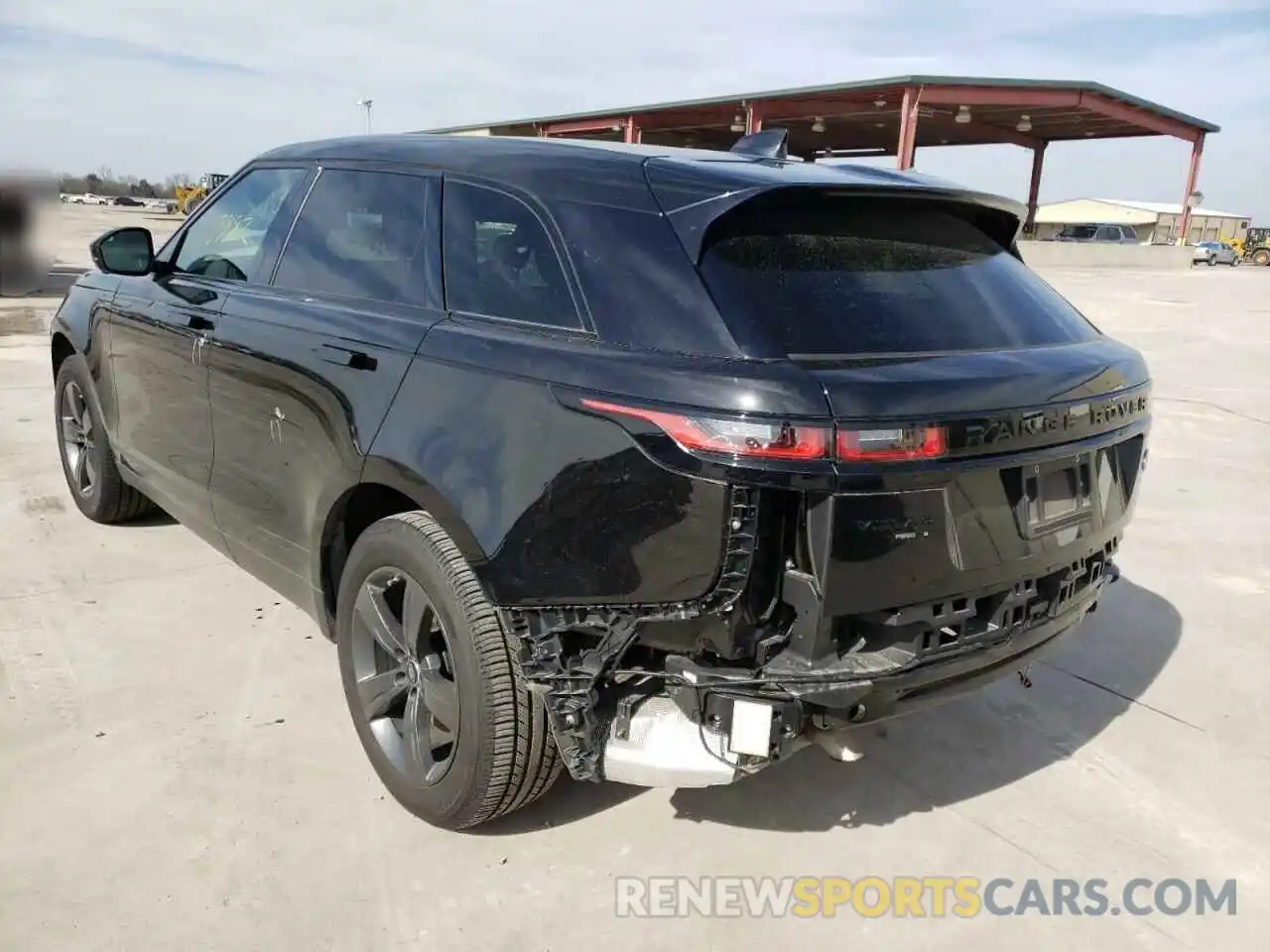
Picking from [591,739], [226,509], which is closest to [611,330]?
[591,739]

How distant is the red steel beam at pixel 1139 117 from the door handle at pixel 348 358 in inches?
1244

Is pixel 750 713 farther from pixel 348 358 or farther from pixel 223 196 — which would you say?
pixel 223 196

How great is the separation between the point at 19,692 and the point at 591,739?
7.20 ft

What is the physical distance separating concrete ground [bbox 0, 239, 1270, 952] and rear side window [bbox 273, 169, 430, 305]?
1.39 m

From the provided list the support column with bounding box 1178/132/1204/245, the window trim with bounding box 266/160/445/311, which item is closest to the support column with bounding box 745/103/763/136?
the support column with bounding box 1178/132/1204/245

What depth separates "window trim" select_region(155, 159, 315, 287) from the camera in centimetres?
332

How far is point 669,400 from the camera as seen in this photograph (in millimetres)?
2027

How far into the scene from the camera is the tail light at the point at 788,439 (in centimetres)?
195

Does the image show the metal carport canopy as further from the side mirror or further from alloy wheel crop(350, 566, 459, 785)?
alloy wheel crop(350, 566, 459, 785)

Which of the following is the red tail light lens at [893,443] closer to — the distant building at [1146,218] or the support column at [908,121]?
the support column at [908,121]

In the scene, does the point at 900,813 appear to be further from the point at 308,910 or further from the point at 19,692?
the point at 19,692

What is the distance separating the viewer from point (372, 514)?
2.88 meters

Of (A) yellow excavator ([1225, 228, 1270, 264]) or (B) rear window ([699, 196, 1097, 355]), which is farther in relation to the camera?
(A) yellow excavator ([1225, 228, 1270, 264])

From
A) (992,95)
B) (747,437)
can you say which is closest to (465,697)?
(747,437)
